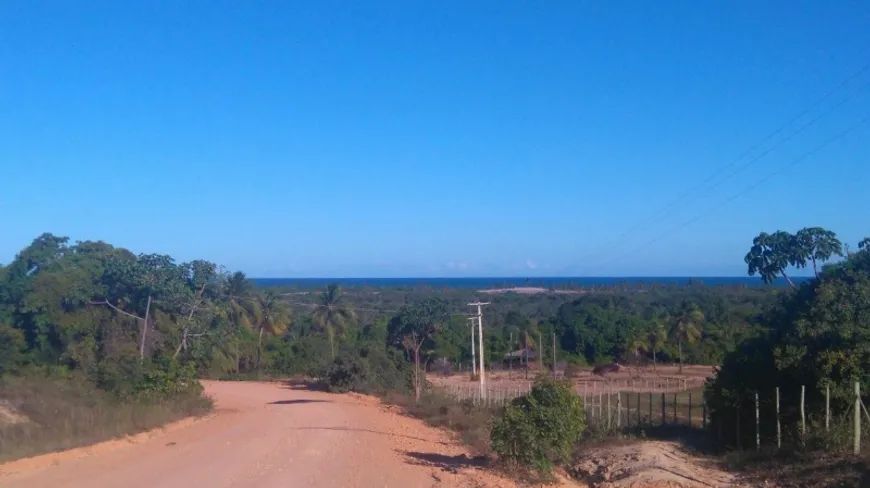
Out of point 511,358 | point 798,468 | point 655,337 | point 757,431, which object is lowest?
point 511,358

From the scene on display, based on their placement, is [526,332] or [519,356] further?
[526,332]

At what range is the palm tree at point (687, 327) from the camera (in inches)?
2648

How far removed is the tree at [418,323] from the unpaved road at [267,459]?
11269mm

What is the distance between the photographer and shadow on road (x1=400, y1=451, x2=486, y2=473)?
17.0 metres

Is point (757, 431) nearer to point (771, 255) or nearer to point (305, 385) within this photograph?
point (771, 255)

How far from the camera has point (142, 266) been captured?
35312 millimetres

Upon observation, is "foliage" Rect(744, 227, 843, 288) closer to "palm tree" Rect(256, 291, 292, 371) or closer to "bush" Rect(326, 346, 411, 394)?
"bush" Rect(326, 346, 411, 394)

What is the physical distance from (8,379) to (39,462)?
22.8 ft

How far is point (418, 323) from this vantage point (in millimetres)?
40250

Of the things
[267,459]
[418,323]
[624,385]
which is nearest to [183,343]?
[418,323]

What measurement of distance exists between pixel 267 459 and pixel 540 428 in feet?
22.2

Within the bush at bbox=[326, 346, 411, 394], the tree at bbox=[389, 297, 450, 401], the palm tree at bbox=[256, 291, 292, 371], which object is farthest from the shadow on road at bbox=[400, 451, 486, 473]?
the palm tree at bbox=[256, 291, 292, 371]

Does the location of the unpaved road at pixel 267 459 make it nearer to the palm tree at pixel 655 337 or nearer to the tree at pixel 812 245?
the tree at pixel 812 245

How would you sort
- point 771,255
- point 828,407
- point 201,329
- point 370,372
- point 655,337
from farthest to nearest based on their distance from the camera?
point 655,337
point 370,372
point 201,329
point 771,255
point 828,407
